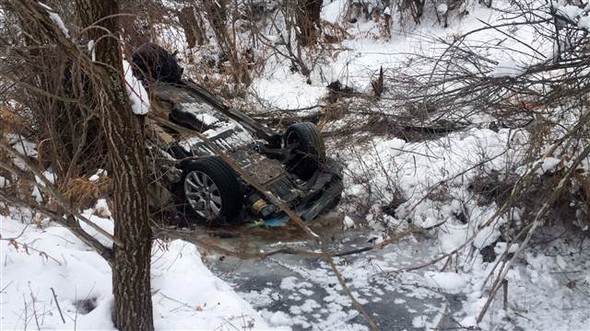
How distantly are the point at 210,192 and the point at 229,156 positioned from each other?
472 millimetres

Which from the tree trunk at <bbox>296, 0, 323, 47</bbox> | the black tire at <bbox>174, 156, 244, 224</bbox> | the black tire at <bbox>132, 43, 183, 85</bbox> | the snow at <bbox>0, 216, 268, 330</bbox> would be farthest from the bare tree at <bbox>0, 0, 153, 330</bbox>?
the tree trunk at <bbox>296, 0, 323, 47</bbox>

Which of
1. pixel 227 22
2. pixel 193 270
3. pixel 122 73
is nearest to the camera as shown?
pixel 122 73

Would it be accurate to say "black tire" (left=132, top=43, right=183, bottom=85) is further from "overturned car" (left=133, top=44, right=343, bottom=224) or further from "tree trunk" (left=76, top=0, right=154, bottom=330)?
"tree trunk" (left=76, top=0, right=154, bottom=330)

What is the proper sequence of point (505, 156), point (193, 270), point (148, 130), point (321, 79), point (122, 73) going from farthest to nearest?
point (321, 79)
point (505, 156)
point (148, 130)
point (193, 270)
point (122, 73)

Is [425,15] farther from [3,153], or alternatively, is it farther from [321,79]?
[3,153]

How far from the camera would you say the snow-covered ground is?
3537mm

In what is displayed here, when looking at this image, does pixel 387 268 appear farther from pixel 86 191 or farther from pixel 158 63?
pixel 158 63

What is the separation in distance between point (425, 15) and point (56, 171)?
9938 mm

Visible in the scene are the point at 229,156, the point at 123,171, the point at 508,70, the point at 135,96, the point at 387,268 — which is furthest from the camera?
the point at 229,156

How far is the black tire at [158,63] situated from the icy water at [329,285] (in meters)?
2.10

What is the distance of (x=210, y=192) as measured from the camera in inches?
242

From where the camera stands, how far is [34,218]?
188 inches

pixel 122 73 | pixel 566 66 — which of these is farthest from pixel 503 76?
pixel 122 73

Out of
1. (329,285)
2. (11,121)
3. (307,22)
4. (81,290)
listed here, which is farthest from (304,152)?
(307,22)
